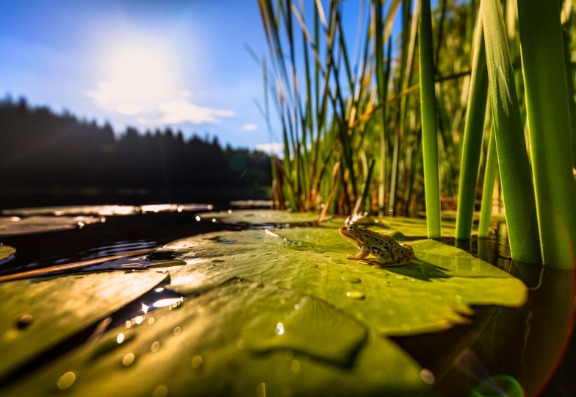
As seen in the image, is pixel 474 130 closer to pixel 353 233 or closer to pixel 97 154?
pixel 353 233

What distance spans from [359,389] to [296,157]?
92.5 inches

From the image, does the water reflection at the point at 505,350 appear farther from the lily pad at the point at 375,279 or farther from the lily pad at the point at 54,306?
the lily pad at the point at 54,306

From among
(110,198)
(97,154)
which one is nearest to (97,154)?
(97,154)

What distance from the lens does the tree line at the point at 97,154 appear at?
35.9 meters

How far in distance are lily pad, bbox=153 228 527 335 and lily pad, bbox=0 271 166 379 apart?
14 cm

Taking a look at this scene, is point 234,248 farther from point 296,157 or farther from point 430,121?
point 296,157

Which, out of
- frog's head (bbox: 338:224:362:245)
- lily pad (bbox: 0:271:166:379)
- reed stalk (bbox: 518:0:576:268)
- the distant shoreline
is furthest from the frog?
the distant shoreline

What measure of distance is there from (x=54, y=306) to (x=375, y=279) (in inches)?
32.1

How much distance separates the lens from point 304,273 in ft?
2.87

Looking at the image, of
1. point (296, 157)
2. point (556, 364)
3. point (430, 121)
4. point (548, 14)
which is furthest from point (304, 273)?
point (296, 157)

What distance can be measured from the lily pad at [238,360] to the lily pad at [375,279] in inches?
4.2

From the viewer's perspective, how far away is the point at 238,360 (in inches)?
18.7

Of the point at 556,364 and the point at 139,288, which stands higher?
the point at 139,288

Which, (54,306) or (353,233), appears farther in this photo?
(353,233)
